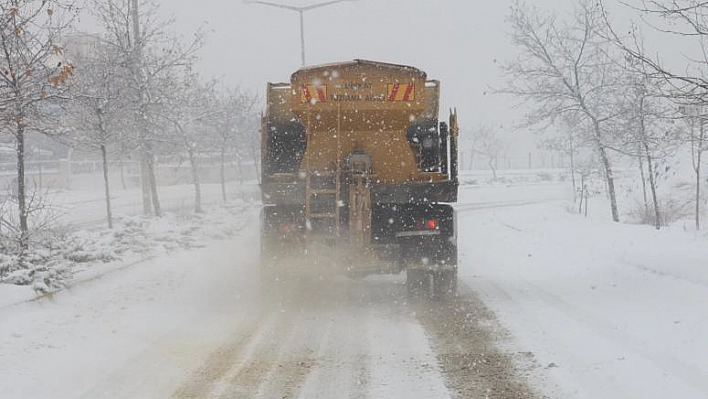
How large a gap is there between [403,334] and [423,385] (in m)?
1.68

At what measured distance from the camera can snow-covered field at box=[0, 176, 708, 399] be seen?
183 inches

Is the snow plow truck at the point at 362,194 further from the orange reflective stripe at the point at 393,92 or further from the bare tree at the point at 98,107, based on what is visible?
the bare tree at the point at 98,107

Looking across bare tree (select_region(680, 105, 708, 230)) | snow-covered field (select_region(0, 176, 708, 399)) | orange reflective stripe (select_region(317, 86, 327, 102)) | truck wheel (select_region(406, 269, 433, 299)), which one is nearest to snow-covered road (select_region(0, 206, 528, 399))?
snow-covered field (select_region(0, 176, 708, 399))

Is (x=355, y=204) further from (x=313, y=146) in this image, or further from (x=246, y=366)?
(x=246, y=366)

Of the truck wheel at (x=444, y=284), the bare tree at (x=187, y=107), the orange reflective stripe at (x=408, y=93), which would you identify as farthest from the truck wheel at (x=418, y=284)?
the bare tree at (x=187, y=107)

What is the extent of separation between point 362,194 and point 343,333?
6.34 feet

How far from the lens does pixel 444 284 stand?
26.6 feet

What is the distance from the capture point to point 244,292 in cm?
904

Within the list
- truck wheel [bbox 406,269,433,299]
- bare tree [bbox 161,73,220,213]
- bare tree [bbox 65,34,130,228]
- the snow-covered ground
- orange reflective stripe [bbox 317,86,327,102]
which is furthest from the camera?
bare tree [bbox 161,73,220,213]

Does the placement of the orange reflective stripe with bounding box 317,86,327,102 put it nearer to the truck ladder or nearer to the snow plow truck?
the snow plow truck

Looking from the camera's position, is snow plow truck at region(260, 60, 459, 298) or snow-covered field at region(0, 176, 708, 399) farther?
snow plow truck at region(260, 60, 459, 298)

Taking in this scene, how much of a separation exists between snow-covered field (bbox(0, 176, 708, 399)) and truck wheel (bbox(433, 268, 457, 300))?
452 mm

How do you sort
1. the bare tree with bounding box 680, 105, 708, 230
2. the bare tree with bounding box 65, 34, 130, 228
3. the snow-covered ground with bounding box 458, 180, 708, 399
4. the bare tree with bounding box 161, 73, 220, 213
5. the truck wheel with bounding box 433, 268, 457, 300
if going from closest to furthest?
the snow-covered ground with bounding box 458, 180, 708, 399
the bare tree with bounding box 680, 105, 708, 230
the truck wheel with bounding box 433, 268, 457, 300
the bare tree with bounding box 65, 34, 130, 228
the bare tree with bounding box 161, 73, 220, 213

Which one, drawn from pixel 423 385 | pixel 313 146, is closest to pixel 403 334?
pixel 423 385
